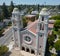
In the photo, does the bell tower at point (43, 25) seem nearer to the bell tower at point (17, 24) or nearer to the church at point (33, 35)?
the church at point (33, 35)

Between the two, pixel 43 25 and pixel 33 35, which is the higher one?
pixel 43 25

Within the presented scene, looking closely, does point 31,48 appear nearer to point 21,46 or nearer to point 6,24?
point 21,46

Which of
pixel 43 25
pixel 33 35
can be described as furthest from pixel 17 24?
pixel 43 25

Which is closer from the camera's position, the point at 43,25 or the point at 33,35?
the point at 43,25

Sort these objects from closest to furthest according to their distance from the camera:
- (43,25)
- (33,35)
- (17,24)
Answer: (43,25) → (33,35) → (17,24)

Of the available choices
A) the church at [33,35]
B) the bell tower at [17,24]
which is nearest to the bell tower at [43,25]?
the church at [33,35]

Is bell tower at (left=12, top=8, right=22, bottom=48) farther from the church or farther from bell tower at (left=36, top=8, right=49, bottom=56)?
bell tower at (left=36, top=8, right=49, bottom=56)

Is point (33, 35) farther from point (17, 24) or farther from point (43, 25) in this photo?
point (17, 24)

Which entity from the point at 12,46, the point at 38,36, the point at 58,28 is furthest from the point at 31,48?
the point at 58,28
